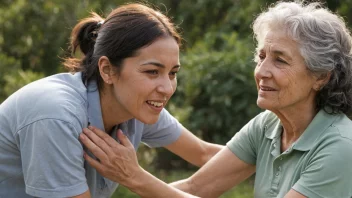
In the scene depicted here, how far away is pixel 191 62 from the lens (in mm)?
6922

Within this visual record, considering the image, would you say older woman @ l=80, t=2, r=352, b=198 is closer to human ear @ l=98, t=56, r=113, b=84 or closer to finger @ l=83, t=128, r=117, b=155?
finger @ l=83, t=128, r=117, b=155

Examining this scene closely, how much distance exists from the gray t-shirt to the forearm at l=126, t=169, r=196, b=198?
0.73 ft

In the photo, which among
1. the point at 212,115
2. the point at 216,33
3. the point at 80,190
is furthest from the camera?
the point at 216,33

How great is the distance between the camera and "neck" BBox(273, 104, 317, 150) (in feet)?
10.6

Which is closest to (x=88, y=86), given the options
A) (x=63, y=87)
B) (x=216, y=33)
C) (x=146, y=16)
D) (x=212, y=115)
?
(x=63, y=87)

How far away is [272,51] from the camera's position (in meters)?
3.17

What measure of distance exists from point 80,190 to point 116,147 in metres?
0.25

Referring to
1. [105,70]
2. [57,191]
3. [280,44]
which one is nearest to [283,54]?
[280,44]

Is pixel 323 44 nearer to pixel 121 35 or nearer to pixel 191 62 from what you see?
pixel 121 35

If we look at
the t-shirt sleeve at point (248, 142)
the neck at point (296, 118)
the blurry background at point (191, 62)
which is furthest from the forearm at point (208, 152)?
the blurry background at point (191, 62)

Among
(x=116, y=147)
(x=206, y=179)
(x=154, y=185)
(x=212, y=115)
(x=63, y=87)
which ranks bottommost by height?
(x=212, y=115)

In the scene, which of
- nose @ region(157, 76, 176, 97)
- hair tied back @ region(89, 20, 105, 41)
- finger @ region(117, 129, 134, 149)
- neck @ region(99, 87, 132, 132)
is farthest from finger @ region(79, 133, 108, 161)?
hair tied back @ region(89, 20, 105, 41)

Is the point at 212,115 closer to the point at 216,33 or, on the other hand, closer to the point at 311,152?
the point at 216,33

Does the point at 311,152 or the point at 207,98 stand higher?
the point at 311,152
